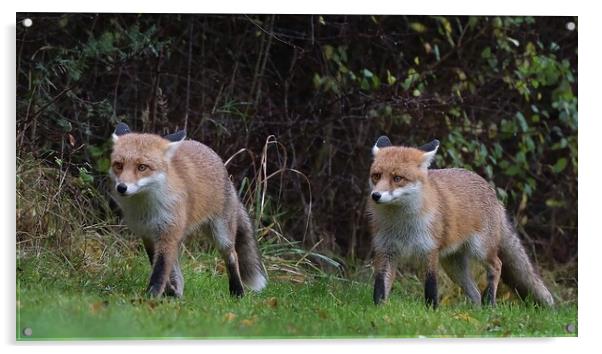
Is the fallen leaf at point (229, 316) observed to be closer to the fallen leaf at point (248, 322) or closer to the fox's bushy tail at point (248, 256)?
the fallen leaf at point (248, 322)

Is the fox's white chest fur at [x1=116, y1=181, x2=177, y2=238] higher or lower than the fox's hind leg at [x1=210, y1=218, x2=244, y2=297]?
higher

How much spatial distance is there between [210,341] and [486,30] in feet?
9.61

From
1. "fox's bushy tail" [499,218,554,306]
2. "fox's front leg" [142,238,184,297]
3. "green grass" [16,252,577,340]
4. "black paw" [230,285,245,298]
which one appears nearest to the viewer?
"green grass" [16,252,577,340]

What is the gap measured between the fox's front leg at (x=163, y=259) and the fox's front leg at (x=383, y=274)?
114 cm

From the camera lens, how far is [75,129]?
20.0ft

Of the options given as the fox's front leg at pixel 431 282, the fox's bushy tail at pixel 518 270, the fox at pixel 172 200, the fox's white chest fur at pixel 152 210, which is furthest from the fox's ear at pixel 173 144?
the fox's bushy tail at pixel 518 270

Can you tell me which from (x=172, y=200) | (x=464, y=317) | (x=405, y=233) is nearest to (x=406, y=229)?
(x=405, y=233)

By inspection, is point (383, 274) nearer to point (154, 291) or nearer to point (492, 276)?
point (492, 276)

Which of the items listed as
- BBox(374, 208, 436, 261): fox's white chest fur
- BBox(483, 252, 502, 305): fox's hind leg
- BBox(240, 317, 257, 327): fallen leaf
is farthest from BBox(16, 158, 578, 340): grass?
BBox(374, 208, 436, 261): fox's white chest fur

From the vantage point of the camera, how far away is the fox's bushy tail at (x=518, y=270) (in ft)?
20.7

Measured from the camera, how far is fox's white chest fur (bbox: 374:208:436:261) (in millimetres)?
5719

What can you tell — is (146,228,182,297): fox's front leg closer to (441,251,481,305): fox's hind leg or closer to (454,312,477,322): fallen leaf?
(454,312,477,322): fallen leaf

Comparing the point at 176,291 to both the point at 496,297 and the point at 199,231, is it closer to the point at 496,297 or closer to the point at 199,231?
the point at 199,231

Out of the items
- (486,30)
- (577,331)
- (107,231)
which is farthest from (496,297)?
(107,231)
